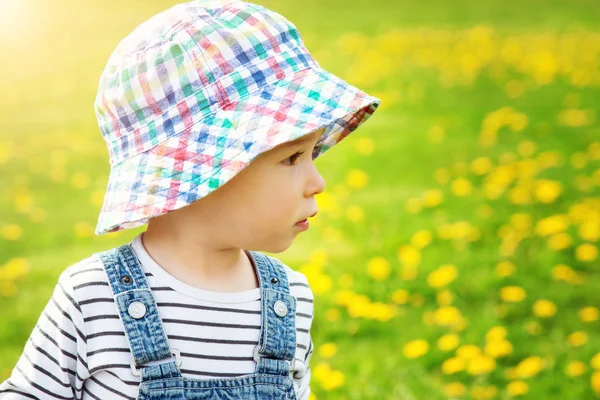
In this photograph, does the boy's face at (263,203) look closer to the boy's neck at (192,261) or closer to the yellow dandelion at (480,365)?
the boy's neck at (192,261)

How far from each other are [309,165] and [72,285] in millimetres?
532

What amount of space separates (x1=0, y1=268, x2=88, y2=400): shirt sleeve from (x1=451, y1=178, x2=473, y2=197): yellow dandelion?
3108 mm

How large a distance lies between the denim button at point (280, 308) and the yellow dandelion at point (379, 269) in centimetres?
182

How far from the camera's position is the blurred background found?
3.05 meters

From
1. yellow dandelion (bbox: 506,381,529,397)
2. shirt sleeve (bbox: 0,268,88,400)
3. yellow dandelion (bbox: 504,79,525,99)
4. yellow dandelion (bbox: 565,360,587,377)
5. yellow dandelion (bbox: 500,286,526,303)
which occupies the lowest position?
yellow dandelion (bbox: 506,381,529,397)

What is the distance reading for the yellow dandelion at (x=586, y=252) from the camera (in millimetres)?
3736

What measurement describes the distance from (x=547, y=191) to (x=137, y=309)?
3074mm

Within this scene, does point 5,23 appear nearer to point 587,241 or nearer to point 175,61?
point 587,241

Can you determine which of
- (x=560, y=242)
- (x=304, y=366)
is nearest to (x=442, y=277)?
(x=560, y=242)

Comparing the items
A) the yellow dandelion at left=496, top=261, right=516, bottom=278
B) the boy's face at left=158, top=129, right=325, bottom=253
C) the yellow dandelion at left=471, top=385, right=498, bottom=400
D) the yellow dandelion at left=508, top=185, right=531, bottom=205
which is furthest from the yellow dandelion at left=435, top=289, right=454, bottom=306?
the boy's face at left=158, top=129, right=325, bottom=253

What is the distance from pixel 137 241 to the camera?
1843 mm

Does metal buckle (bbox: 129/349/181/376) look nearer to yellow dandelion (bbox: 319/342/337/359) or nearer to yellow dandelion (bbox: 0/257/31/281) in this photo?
yellow dandelion (bbox: 319/342/337/359)

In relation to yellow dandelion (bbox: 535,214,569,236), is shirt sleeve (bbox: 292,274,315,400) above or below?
below

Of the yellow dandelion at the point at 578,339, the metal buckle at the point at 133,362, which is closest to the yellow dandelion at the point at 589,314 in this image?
the yellow dandelion at the point at 578,339
